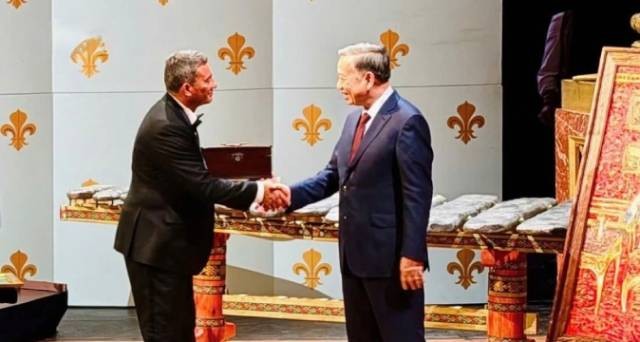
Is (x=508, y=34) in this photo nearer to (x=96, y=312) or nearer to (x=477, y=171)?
(x=477, y=171)

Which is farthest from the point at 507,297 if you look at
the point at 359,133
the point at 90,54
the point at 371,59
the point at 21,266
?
the point at 21,266

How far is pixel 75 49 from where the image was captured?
5949mm

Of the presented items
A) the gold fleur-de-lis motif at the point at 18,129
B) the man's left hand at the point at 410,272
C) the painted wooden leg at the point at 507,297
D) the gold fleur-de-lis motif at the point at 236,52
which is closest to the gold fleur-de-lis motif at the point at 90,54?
the gold fleur-de-lis motif at the point at 18,129

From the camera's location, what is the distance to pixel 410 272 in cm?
365

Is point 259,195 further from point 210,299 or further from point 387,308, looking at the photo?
point 210,299

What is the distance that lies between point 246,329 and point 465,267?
3.35 ft

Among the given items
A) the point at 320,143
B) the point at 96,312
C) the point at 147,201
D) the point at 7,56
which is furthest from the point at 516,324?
the point at 7,56

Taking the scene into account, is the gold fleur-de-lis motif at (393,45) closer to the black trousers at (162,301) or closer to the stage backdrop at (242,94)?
the stage backdrop at (242,94)

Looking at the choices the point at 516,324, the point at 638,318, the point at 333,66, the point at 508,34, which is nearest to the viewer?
the point at 638,318

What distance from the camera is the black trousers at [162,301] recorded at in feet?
12.9

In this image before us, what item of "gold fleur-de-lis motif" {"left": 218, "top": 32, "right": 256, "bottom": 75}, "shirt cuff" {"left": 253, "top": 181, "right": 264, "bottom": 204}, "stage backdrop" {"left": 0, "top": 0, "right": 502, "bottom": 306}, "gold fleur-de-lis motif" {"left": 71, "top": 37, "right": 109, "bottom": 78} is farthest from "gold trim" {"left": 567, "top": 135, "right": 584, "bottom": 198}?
"gold fleur-de-lis motif" {"left": 71, "top": 37, "right": 109, "bottom": 78}

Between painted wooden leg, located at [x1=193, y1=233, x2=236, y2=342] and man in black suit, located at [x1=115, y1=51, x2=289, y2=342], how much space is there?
0.88m

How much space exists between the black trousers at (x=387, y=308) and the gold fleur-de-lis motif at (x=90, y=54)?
250 cm

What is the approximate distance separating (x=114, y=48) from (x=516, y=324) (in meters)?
2.42
